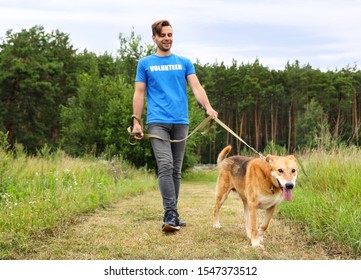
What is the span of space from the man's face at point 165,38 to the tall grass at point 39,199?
258 cm

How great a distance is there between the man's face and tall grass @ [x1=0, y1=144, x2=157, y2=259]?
8.45ft

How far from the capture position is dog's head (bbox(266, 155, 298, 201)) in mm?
4531

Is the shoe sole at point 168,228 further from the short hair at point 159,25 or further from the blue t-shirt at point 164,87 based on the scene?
the short hair at point 159,25

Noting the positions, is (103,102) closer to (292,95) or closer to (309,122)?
(309,122)

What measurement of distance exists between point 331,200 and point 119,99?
20.8 metres

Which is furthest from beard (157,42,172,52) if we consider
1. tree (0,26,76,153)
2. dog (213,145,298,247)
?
tree (0,26,76,153)

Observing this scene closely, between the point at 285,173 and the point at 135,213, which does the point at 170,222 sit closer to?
the point at 285,173

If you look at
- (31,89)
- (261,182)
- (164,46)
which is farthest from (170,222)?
(31,89)

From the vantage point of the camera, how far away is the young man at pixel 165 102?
570 centimetres

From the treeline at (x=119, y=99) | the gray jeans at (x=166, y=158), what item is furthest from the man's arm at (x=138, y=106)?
the treeline at (x=119, y=99)

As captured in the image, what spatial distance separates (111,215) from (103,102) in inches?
924

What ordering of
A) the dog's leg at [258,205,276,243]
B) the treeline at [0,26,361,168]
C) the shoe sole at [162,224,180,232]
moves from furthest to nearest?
the treeline at [0,26,361,168], the shoe sole at [162,224,180,232], the dog's leg at [258,205,276,243]

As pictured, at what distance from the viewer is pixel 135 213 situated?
290 inches

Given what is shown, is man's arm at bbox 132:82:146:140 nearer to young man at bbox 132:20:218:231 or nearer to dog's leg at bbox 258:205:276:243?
young man at bbox 132:20:218:231
